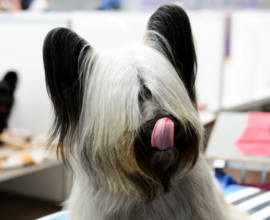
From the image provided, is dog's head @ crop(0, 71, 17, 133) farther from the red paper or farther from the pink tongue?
the pink tongue

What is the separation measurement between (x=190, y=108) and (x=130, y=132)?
0.18m

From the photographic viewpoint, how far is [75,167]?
1161mm

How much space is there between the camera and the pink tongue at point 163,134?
3.03 feet

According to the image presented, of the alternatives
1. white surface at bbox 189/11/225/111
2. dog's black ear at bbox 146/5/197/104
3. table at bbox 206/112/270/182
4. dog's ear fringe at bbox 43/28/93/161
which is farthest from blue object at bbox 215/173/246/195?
white surface at bbox 189/11/225/111

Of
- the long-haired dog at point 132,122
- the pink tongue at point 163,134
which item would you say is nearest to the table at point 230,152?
the long-haired dog at point 132,122

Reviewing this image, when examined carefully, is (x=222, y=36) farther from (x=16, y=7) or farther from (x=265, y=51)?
(x=16, y=7)

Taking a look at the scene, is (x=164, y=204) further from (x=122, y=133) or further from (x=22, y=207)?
(x=22, y=207)

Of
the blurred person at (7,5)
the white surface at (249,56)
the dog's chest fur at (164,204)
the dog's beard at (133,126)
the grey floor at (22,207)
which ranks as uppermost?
the dog's beard at (133,126)

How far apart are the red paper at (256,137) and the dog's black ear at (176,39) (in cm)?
83

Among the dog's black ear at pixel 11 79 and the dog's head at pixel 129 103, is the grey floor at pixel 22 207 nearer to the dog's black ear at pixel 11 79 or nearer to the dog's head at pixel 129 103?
the dog's black ear at pixel 11 79

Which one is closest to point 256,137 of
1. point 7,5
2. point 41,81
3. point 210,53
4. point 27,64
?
point 210,53

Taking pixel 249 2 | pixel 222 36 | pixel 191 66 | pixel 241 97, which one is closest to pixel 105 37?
pixel 222 36

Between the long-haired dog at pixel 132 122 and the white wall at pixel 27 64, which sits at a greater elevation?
the long-haired dog at pixel 132 122

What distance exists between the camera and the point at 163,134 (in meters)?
0.92
